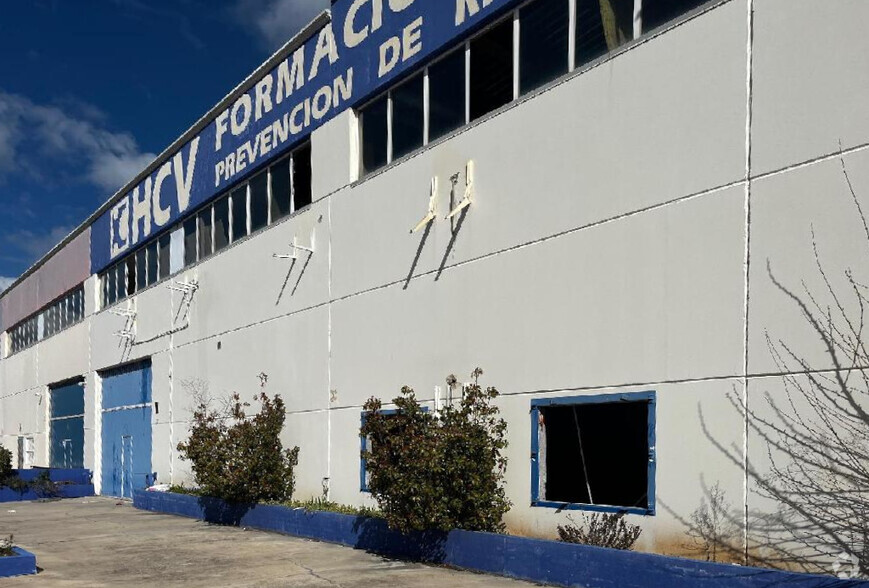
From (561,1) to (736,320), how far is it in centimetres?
565

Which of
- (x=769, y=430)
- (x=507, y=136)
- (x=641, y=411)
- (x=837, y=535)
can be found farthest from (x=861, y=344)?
(x=507, y=136)

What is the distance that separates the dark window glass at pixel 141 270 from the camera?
89.9 feet

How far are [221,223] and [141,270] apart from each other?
23.1 feet

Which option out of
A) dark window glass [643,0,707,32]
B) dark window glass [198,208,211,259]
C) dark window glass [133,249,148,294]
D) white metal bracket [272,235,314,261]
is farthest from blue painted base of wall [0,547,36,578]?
dark window glass [133,249,148,294]

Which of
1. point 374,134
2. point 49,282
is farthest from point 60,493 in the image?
point 374,134

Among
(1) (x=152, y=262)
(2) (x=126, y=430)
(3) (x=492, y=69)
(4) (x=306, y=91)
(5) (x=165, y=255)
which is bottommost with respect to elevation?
(2) (x=126, y=430)

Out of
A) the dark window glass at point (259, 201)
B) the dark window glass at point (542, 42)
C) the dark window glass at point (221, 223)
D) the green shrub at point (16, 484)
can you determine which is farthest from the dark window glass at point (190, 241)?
the dark window glass at point (542, 42)

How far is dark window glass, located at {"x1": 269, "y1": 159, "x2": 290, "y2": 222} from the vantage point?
19141 mm

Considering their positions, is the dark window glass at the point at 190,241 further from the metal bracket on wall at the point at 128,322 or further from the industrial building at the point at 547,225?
the metal bracket on wall at the point at 128,322

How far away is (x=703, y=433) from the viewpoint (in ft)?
30.2

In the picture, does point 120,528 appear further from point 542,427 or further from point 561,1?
point 561,1

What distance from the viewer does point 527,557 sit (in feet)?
34.2

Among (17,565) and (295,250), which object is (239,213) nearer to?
(295,250)

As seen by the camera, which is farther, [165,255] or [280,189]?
[165,255]
